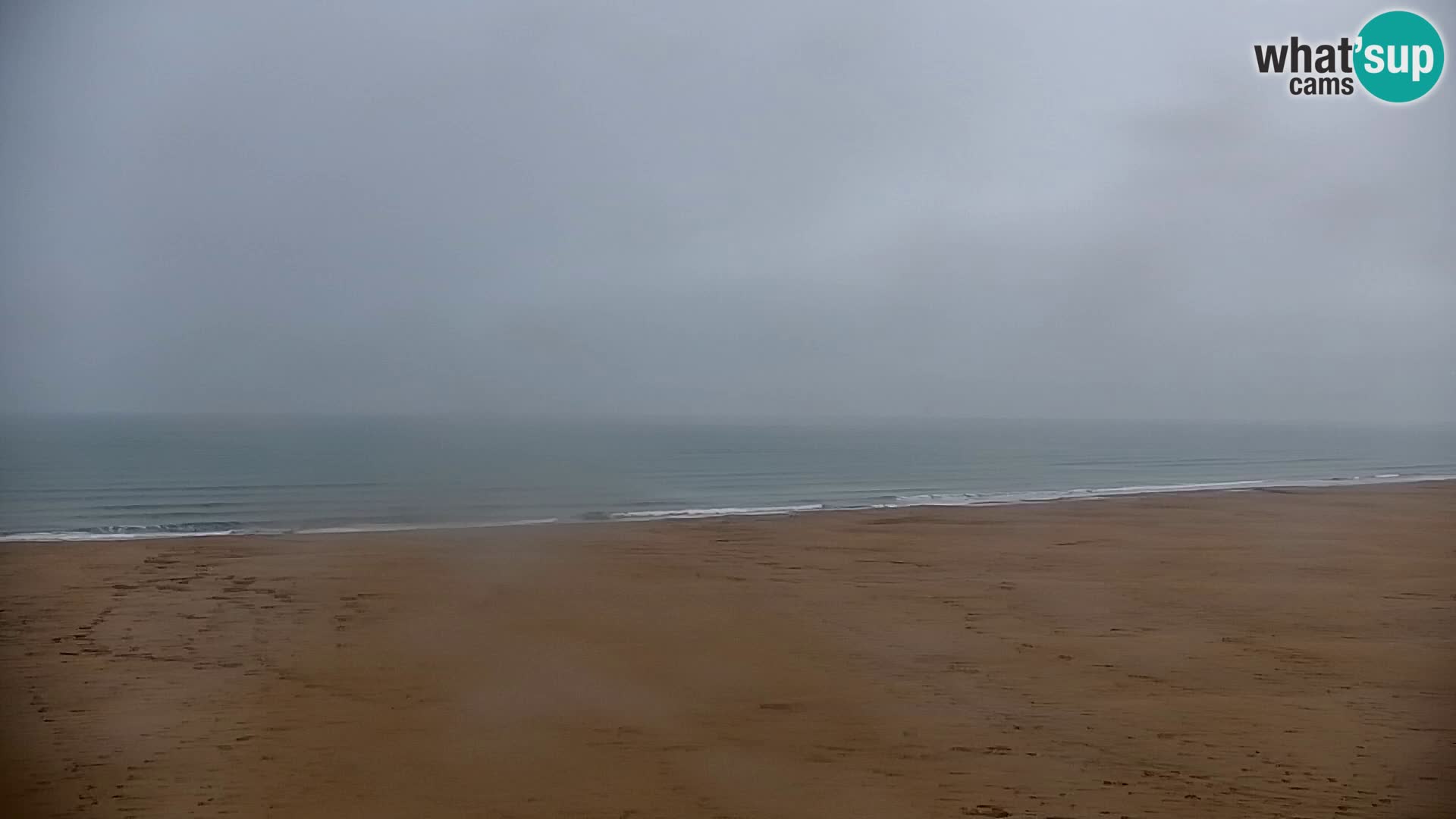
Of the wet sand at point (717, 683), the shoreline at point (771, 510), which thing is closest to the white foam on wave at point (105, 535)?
the shoreline at point (771, 510)

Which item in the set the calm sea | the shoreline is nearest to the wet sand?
the shoreline

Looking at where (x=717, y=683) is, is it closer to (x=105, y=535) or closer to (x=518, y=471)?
(x=518, y=471)

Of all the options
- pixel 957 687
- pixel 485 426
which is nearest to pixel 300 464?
pixel 485 426

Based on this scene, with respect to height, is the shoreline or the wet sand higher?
the shoreline

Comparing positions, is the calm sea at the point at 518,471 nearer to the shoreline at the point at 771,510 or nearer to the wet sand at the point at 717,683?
the shoreline at the point at 771,510

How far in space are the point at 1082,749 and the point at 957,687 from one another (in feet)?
1.54

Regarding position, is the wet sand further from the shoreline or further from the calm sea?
the calm sea

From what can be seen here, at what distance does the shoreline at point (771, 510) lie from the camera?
4.81 meters

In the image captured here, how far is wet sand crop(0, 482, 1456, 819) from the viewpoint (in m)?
2.33

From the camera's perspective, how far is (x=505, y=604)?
141 inches

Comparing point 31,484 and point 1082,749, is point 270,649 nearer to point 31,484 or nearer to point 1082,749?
point 1082,749

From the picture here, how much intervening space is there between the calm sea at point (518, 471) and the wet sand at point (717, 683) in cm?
66

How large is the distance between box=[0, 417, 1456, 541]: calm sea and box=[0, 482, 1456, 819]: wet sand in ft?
2.15

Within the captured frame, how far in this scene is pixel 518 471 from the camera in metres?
5.06
